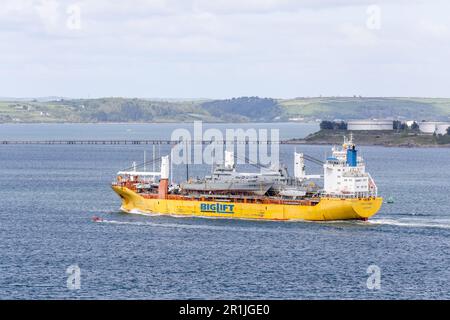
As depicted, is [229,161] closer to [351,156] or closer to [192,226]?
[351,156]

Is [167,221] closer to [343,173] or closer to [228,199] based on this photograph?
[228,199]

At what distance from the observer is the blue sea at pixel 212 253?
178 ft

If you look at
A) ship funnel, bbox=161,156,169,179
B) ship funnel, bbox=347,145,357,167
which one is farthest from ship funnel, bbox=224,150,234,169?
ship funnel, bbox=347,145,357,167

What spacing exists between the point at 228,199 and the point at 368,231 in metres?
13.7

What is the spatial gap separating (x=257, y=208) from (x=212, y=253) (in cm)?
1802

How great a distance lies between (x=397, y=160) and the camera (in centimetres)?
17850

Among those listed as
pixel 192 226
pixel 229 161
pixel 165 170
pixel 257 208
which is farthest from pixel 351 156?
pixel 165 170

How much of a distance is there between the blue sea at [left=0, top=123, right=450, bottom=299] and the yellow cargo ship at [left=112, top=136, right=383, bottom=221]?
4.61 ft

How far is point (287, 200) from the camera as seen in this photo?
82.7 m

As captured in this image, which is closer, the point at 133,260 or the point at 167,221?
the point at 133,260

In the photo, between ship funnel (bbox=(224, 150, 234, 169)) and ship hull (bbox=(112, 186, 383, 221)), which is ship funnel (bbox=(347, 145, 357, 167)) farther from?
ship funnel (bbox=(224, 150, 234, 169))

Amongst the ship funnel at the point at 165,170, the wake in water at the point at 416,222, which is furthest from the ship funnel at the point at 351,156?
the ship funnel at the point at 165,170

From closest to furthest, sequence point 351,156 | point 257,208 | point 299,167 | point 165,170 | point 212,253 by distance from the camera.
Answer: point 212,253, point 351,156, point 257,208, point 165,170, point 299,167
